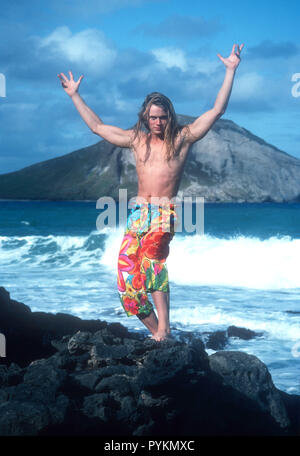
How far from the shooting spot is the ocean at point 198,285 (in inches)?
299

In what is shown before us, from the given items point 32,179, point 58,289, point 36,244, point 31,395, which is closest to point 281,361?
point 31,395

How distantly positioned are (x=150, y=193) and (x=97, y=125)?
26.9 inches

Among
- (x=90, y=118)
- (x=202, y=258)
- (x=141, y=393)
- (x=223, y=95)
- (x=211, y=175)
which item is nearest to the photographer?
(x=141, y=393)

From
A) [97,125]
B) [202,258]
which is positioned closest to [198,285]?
[202,258]

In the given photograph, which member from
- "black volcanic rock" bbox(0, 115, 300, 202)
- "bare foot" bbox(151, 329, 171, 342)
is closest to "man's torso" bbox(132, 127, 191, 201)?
"bare foot" bbox(151, 329, 171, 342)

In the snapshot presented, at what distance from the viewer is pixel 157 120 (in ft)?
13.8

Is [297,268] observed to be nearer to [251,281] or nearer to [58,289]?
[251,281]

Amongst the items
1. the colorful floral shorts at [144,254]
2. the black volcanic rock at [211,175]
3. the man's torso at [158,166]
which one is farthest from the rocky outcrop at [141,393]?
the black volcanic rock at [211,175]

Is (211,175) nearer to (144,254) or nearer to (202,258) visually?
(202,258)

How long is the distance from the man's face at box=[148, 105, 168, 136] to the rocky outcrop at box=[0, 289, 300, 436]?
1646 mm

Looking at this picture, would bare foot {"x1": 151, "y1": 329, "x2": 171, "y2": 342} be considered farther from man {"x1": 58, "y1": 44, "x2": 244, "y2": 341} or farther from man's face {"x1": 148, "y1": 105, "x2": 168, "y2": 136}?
man's face {"x1": 148, "y1": 105, "x2": 168, "y2": 136}

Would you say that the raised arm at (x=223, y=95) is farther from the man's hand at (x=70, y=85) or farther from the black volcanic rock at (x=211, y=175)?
the black volcanic rock at (x=211, y=175)

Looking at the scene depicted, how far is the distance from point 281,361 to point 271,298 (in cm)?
470

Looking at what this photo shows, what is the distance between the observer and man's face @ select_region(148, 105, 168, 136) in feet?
13.7
